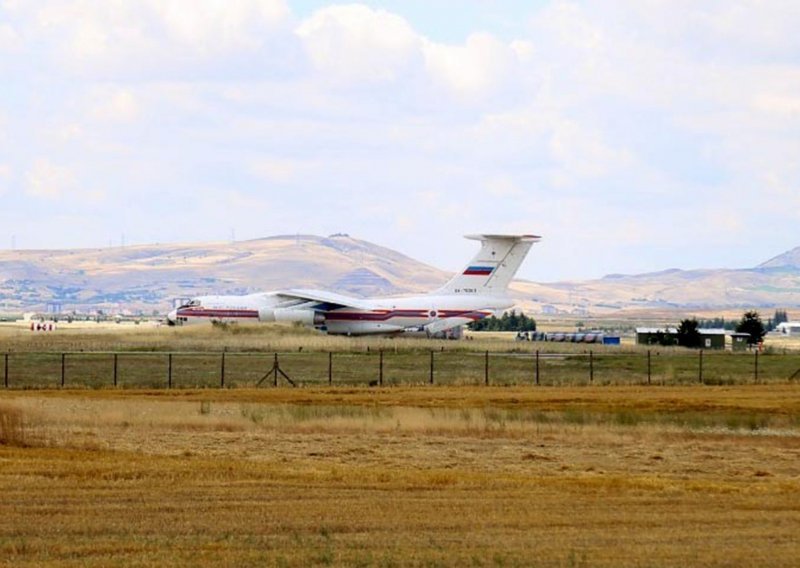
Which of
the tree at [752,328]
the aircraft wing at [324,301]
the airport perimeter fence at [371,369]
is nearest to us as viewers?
the airport perimeter fence at [371,369]

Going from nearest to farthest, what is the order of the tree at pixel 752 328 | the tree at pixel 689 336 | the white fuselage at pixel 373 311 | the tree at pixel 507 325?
the white fuselage at pixel 373 311
the tree at pixel 689 336
the tree at pixel 752 328
the tree at pixel 507 325

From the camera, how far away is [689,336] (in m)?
93.5

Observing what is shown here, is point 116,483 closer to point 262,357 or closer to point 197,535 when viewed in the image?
point 197,535

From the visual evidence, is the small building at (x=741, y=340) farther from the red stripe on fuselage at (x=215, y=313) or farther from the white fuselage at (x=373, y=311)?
the red stripe on fuselage at (x=215, y=313)

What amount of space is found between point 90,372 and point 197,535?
38.9m

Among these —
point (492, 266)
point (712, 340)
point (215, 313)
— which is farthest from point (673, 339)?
point (215, 313)

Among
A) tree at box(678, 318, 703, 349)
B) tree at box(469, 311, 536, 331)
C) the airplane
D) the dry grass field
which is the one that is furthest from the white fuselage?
tree at box(469, 311, 536, 331)

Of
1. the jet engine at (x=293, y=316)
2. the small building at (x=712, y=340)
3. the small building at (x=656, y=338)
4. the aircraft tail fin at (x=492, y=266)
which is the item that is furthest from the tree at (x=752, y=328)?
the jet engine at (x=293, y=316)

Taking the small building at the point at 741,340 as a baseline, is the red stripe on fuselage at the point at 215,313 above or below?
above

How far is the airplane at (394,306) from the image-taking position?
85.3 m

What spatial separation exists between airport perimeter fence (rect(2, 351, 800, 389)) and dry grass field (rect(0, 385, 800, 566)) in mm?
10752

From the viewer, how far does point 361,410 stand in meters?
39.1

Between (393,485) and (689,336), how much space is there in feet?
236

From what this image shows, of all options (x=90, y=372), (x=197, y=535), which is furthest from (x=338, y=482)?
(x=90, y=372)
